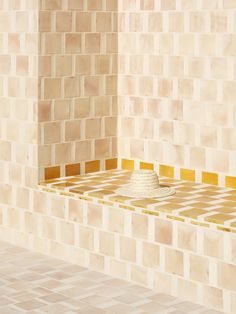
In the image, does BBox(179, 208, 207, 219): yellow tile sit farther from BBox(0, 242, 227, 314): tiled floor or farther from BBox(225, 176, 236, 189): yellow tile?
BBox(225, 176, 236, 189): yellow tile

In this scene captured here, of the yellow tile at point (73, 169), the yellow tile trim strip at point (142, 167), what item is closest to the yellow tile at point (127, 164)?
the yellow tile trim strip at point (142, 167)

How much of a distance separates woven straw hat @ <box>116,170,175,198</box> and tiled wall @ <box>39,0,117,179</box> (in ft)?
1.46

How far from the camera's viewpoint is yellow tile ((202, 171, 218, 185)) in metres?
3.48

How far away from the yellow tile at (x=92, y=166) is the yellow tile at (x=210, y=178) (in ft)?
1.81

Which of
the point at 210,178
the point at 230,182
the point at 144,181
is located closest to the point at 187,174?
the point at 210,178

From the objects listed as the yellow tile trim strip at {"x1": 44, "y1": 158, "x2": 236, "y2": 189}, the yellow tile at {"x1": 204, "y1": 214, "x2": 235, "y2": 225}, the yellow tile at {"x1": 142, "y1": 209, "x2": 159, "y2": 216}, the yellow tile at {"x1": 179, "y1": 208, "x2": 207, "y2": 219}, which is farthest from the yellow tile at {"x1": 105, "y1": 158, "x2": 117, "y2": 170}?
the yellow tile at {"x1": 204, "y1": 214, "x2": 235, "y2": 225}

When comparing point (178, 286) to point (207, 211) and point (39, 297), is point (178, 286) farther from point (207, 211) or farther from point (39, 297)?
point (39, 297)

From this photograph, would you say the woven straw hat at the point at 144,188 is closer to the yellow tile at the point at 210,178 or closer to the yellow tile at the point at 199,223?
the yellow tile at the point at 210,178

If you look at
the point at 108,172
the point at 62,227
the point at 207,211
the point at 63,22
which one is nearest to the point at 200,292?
the point at 207,211

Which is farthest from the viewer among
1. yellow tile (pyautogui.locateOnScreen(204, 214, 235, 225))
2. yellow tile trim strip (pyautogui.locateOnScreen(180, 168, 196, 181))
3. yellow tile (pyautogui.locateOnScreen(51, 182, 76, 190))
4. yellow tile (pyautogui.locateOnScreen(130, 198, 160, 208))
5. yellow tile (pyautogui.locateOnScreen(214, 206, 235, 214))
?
yellow tile trim strip (pyautogui.locateOnScreen(180, 168, 196, 181))

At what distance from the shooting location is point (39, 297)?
116 inches

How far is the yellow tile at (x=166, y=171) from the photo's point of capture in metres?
3.67

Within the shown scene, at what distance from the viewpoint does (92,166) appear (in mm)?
3809

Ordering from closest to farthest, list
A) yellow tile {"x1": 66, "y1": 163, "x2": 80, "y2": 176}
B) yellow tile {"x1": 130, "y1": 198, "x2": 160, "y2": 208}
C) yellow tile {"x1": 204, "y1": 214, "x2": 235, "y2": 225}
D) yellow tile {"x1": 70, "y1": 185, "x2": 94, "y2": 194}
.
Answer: yellow tile {"x1": 204, "y1": 214, "x2": 235, "y2": 225}
yellow tile {"x1": 130, "y1": 198, "x2": 160, "y2": 208}
yellow tile {"x1": 70, "y1": 185, "x2": 94, "y2": 194}
yellow tile {"x1": 66, "y1": 163, "x2": 80, "y2": 176}
